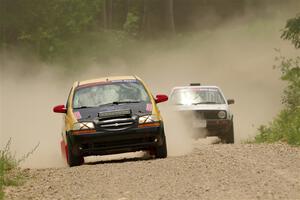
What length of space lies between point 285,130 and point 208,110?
339cm

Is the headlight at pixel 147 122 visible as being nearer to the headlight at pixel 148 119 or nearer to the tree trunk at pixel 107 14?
the headlight at pixel 148 119

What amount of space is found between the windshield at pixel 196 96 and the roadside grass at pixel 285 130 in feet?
7.78

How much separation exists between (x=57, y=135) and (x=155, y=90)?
63.4ft

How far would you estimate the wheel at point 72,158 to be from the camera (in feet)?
54.1

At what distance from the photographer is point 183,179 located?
42.3ft

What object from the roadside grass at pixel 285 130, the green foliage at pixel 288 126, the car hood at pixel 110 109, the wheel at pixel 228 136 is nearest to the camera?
the car hood at pixel 110 109

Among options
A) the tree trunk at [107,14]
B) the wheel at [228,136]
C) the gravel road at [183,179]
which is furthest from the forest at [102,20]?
the gravel road at [183,179]

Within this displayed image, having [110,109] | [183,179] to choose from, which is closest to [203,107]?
[110,109]

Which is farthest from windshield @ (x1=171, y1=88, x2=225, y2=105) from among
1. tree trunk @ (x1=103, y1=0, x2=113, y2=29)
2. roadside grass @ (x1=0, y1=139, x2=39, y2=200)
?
tree trunk @ (x1=103, y1=0, x2=113, y2=29)

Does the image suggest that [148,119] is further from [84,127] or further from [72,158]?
[72,158]

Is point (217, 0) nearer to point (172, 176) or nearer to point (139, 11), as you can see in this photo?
point (139, 11)

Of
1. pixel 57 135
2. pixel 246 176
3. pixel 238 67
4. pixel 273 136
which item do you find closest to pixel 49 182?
pixel 246 176

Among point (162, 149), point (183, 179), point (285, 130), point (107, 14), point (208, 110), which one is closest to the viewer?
point (183, 179)

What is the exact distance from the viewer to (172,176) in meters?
13.3
